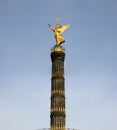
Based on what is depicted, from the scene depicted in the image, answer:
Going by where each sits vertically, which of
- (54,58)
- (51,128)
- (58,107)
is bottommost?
(51,128)

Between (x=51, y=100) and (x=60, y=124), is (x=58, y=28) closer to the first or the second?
(x=51, y=100)

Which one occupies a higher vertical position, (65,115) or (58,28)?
(58,28)

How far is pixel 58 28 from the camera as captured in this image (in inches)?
2756

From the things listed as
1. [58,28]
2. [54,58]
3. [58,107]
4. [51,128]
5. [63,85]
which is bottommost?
[51,128]

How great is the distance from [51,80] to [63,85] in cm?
267

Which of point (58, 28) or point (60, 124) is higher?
point (58, 28)

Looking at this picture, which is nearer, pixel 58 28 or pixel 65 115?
pixel 65 115

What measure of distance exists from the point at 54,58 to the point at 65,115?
12047 mm

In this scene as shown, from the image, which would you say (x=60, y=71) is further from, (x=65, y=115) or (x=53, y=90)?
(x=65, y=115)

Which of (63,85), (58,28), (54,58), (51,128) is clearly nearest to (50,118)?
(51,128)

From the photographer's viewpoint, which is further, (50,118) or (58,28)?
(58,28)

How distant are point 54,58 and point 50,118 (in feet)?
40.6

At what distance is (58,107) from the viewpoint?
208 ft

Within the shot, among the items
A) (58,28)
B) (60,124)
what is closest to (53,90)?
(60,124)
